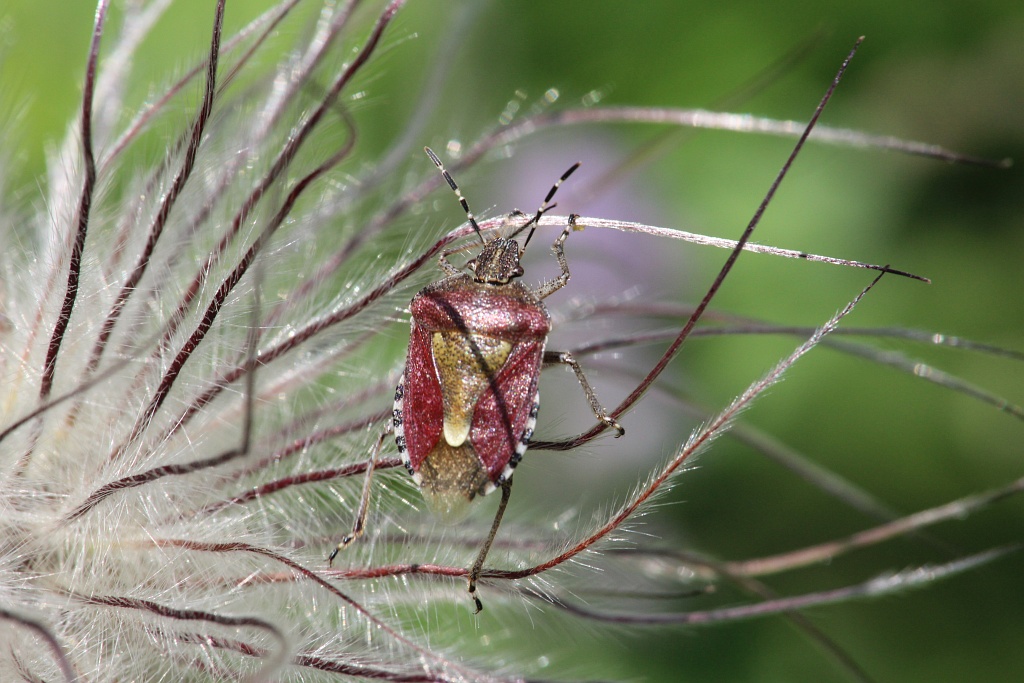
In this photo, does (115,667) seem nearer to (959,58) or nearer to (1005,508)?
(1005,508)

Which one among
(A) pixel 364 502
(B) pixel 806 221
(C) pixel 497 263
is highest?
(B) pixel 806 221

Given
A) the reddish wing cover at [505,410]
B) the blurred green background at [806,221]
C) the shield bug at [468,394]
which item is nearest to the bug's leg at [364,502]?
the shield bug at [468,394]

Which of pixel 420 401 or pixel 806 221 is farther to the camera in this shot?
pixel 806 221

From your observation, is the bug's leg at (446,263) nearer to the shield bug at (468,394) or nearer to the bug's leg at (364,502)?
the shield bug at (468,394)

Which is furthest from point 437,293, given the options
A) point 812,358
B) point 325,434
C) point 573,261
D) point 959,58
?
point 959,58

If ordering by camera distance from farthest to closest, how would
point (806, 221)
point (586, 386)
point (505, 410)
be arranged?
point (806, 221) → point (586, 386) → point (505, 410)

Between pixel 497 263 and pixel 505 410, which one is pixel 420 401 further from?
pixel 497 263

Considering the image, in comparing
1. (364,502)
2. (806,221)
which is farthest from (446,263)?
(806,221)

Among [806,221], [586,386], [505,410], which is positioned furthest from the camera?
[806,221]
